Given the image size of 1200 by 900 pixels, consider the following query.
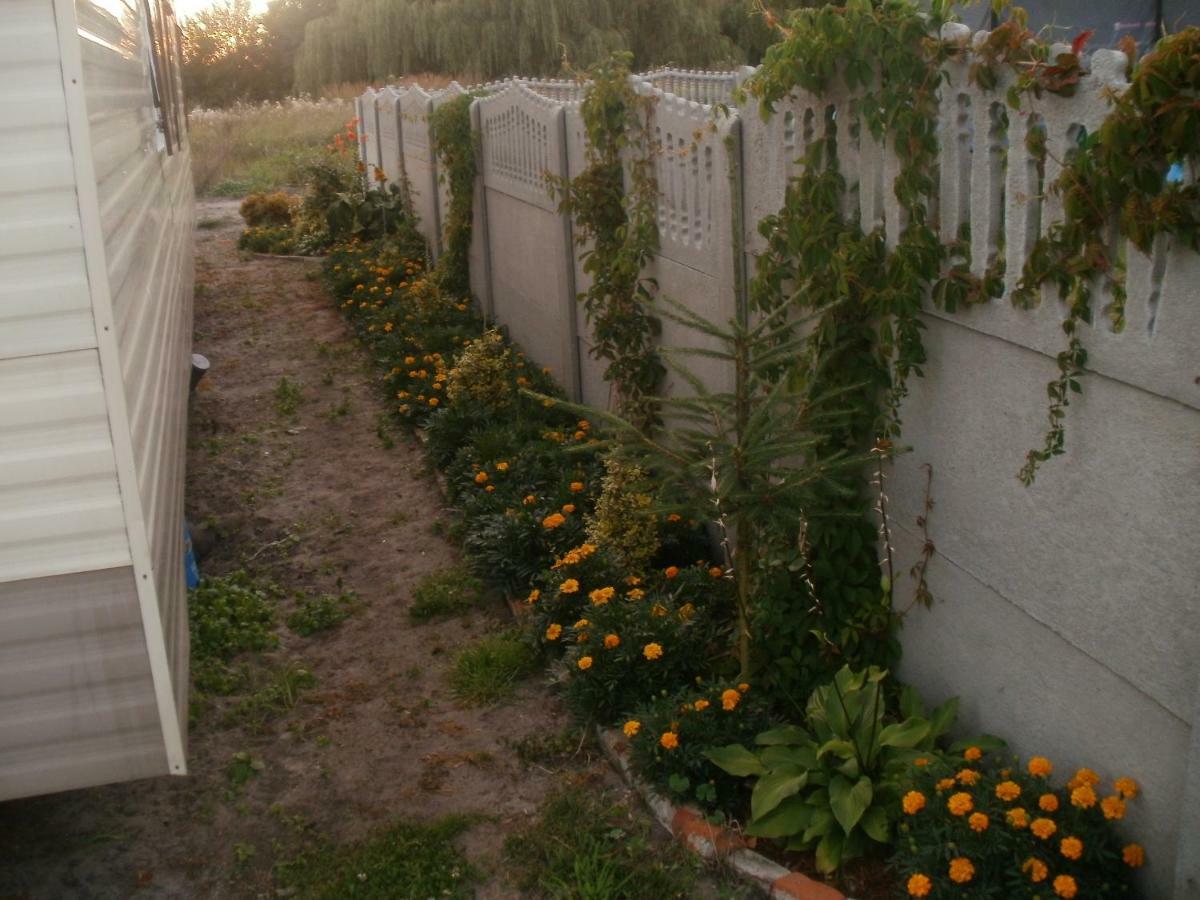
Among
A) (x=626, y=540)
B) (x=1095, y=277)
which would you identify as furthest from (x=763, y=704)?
(x=1095, y=277)

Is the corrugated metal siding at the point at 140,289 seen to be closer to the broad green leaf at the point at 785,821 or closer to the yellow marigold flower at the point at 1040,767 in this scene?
the broad green leaf at the point at 785,821

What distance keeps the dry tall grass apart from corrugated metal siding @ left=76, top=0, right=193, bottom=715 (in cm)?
1695

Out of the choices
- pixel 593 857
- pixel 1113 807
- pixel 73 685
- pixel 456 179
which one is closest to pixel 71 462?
pixel 73 685

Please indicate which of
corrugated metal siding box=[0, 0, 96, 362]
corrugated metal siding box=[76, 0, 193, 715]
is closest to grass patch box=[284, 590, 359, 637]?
corrugated metal siding box=[76, 0, 193, 715]

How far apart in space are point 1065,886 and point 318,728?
270 centimetres

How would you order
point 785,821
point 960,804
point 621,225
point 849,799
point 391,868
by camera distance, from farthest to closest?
1. point 621,225
2. point 391,868
3. point 785,821
4. point 849,799
5. point 960,804

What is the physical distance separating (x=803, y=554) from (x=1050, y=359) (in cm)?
119

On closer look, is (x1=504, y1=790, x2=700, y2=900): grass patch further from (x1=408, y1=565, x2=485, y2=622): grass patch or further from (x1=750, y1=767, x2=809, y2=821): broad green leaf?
(x1=408, y1=565, x2=485, y2=622): grass patch

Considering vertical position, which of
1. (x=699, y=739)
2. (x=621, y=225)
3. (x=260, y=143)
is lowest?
(x=699, y=739)

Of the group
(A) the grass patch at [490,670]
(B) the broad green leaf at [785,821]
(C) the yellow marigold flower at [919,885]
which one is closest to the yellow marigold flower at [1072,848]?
(C) the yellow marigold flower at [919,885]

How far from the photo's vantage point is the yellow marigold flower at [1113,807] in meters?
2.95

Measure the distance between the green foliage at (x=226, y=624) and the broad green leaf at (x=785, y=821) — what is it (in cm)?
227

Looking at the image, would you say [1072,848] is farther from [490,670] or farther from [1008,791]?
[490,670]

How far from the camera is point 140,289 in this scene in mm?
3771
